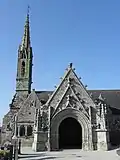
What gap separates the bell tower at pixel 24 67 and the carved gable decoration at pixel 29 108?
301 cm

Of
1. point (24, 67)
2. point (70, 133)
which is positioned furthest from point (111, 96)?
point (24, 67)

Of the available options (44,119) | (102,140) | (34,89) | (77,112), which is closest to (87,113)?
→ (77,112)

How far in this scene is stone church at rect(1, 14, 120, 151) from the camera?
26422 millimetres

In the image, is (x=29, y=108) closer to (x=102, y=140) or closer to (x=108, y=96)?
(x=108, y=96)

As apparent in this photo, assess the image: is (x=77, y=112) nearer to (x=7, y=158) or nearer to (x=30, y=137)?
(x=30, y=137)

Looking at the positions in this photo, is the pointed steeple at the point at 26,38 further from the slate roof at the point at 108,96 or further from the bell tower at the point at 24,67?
the slate roof at the point at 108,96

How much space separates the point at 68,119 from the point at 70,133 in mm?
2016

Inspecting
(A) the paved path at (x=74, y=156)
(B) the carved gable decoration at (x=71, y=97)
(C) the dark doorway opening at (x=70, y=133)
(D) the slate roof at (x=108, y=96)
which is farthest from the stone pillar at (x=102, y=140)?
(D) the slate roof at (x=108, y=96)

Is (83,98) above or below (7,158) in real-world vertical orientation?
above

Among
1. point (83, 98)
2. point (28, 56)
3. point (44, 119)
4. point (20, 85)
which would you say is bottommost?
point (44, 119)

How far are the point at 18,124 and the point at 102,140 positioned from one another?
13272 millimetres

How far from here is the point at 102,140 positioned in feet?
84.8

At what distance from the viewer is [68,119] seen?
102 ft

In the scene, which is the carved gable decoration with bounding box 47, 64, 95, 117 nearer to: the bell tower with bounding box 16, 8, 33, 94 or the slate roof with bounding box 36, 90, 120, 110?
the slate roof with bounding box 36, 90, 120, 110
